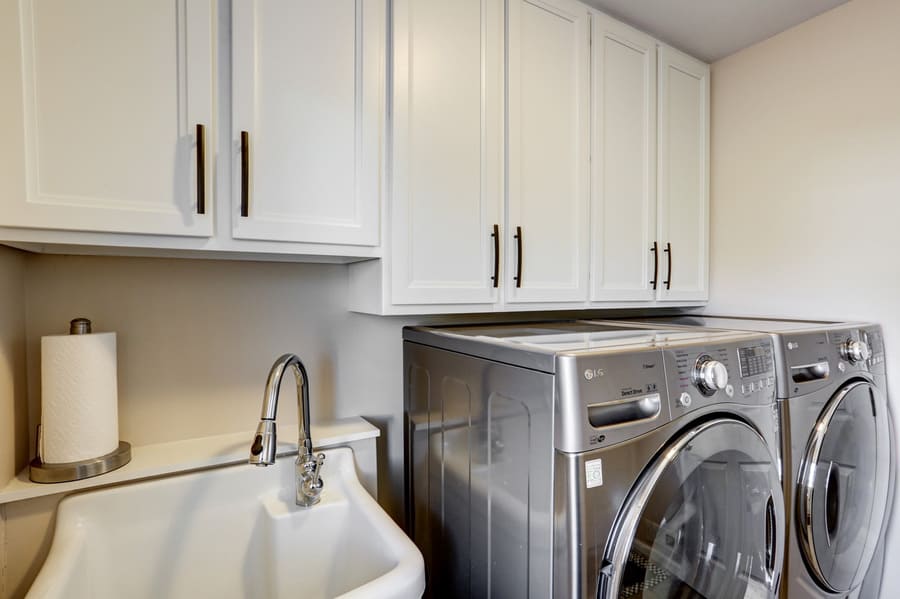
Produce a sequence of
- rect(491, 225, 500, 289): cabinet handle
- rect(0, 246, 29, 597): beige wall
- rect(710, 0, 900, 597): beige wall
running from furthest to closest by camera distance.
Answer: rect(710, 0, 900, 597): beige wall
rect(491, 225, 500, 289): cabinet handle
rect(0, 246, 29, 597): beige wall

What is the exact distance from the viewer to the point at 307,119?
1100mm

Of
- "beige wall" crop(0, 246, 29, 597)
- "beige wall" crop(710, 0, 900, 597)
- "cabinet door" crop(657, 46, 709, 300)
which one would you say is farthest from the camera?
"cabinet door" crop(657, 46, 709, 300)

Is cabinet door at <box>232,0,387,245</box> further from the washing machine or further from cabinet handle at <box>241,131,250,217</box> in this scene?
the washing machine

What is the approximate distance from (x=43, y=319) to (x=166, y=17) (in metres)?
0.76

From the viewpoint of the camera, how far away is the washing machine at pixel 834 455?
127 cm

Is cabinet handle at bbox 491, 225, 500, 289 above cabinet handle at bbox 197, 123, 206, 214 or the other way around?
the other way around

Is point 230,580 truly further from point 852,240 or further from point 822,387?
point 852,240

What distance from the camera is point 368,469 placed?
1.38m

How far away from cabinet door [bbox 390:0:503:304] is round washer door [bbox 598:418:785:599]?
668 mm

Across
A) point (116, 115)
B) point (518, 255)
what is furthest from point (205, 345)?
point (518, 255)

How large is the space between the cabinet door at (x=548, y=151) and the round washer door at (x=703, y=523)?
639 mm

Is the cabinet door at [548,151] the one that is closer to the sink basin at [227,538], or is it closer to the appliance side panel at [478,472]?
the appliance side panel at [478,472]

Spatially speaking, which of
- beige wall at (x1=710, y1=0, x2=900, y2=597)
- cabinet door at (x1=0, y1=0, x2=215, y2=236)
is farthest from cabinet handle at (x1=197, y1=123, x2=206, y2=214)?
beige wall at (x1=710, y1=0, x2=900, y2=597)

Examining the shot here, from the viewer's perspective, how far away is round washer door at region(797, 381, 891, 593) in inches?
50.9
